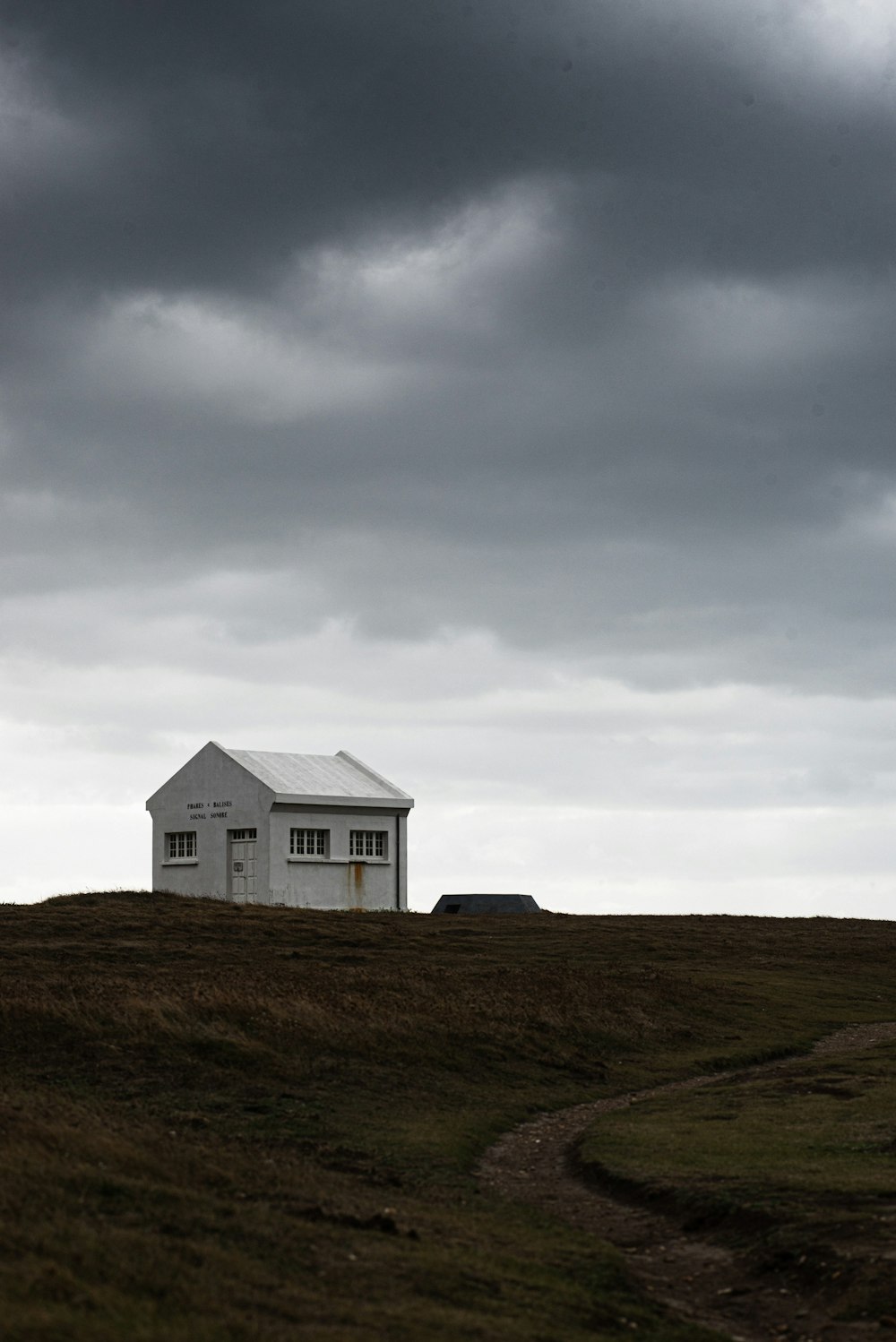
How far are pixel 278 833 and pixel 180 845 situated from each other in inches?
238

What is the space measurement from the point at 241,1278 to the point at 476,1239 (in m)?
4.07

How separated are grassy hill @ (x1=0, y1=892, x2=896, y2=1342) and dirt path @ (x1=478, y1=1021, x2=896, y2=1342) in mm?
599

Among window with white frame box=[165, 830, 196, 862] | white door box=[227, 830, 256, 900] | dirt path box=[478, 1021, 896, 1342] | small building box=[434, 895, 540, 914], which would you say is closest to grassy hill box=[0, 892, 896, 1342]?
dirt path box=[478, 1021, 896, 1342]

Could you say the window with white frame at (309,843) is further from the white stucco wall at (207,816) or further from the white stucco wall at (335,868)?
the white stucco wall at (207,816)

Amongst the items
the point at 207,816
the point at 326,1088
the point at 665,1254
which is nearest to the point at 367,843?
the point at 207,816

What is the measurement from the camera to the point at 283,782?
5806cm

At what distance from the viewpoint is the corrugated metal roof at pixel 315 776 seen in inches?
2287

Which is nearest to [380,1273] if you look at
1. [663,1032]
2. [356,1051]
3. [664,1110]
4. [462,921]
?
[664,1110]

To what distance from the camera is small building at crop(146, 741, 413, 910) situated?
5738cm

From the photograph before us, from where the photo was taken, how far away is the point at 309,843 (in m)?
58.7

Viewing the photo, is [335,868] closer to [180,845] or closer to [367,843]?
[367,843]

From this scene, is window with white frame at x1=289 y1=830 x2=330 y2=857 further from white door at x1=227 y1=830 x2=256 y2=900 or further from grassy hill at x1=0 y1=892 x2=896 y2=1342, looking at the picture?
grassy hill at x1=0 y1=892 x2=896 y2=1342

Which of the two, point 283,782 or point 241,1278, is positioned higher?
point 283,782

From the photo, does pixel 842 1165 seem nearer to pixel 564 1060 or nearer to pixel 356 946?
pixel 564 1060
